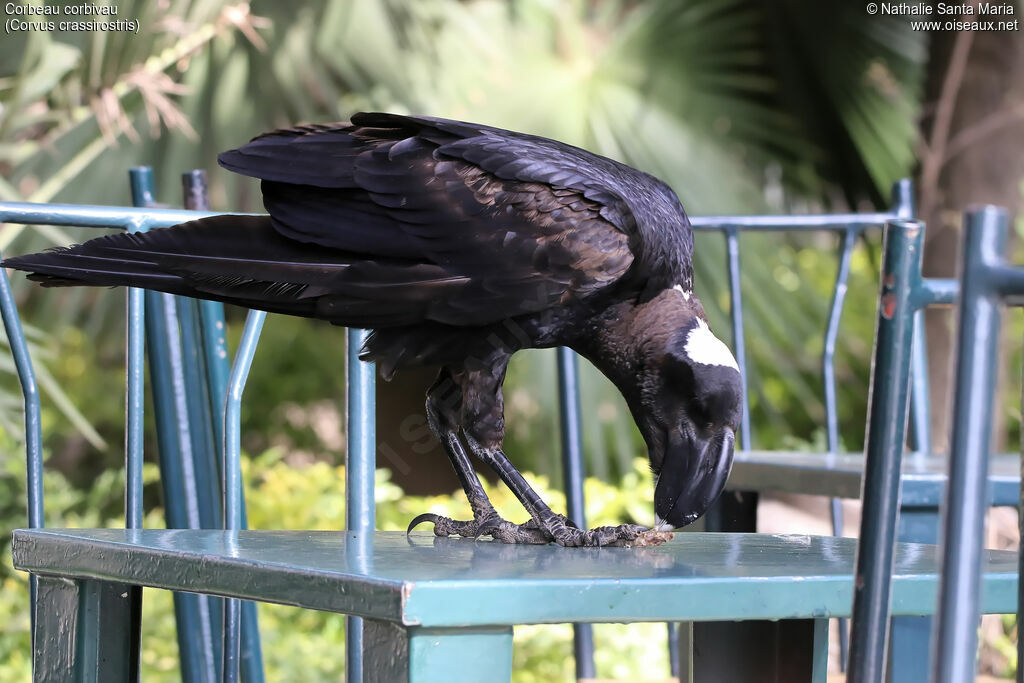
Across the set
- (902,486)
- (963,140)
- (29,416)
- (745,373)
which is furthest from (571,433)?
(963,140)

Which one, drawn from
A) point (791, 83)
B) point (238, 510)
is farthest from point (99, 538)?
point (791, 83)

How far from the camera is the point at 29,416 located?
1865 mm

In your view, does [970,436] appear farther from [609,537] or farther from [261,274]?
[261,274]

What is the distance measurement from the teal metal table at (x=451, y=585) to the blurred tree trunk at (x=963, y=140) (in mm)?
3258

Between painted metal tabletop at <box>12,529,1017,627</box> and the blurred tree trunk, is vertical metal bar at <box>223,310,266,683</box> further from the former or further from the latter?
the blurred tree trunk

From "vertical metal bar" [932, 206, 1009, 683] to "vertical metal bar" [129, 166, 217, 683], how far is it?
1.60 metres

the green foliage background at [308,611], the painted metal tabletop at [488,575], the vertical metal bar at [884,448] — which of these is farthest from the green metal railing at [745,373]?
the vertical metal bar at [884,448]

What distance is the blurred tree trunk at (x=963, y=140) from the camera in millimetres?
4617

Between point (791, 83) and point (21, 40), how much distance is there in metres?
3.04

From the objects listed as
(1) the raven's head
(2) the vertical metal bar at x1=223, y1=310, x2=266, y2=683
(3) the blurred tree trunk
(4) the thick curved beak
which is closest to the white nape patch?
(1) the raven's head

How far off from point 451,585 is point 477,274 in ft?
2.31

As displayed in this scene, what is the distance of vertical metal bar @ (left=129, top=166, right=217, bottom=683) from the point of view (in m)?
2.21

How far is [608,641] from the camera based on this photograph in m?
4.22

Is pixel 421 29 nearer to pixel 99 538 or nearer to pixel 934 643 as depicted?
pixel 99 538
